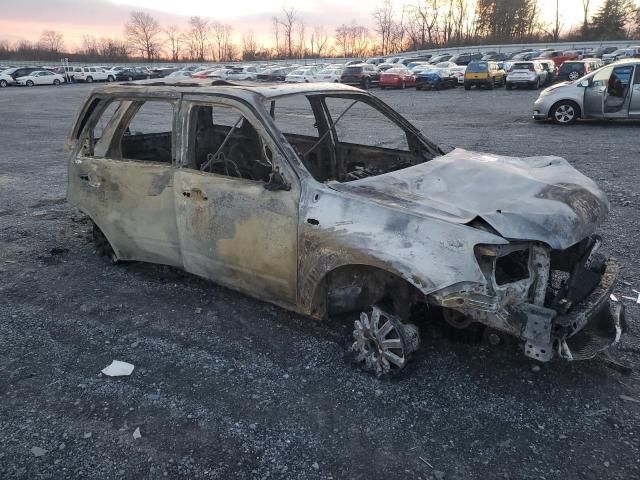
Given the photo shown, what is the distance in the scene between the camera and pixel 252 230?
3.43m

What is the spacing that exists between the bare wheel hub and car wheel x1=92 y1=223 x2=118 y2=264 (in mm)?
2763

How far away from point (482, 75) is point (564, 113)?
15719mm

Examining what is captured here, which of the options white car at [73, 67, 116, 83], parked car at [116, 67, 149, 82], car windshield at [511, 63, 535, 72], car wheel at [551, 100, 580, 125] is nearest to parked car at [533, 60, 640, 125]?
car wheel at [551, 100, 580, 125]

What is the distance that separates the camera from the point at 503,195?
311 cm

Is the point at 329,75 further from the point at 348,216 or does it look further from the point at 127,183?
the point at 348,216

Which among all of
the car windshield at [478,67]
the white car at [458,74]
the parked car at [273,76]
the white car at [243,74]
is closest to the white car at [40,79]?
the white car at [243,74]

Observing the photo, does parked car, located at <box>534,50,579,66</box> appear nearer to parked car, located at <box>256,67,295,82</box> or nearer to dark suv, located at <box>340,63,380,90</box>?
dark suv, located at <box>340,63,380,90</box>

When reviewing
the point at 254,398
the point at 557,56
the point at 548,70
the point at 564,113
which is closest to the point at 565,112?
the point at 564,113

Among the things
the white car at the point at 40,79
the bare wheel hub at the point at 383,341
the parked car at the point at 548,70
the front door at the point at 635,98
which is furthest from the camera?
the white car at the point at 40,79

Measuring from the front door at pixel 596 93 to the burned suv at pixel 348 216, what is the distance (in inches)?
431

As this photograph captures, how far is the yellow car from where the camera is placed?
28156mm

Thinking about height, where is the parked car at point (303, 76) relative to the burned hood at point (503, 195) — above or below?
above

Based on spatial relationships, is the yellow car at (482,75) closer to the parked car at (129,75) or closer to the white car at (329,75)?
the white car at (329,75)

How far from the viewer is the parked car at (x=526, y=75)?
26.4 m
